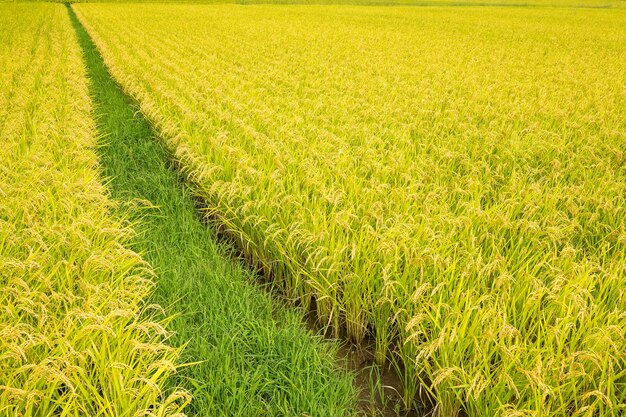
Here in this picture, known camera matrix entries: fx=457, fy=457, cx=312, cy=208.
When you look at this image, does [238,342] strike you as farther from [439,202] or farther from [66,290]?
[439,202]

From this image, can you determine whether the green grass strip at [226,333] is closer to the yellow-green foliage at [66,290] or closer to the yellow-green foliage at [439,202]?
the yellow-green foliage at [66,290]

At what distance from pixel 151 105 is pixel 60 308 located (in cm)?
516

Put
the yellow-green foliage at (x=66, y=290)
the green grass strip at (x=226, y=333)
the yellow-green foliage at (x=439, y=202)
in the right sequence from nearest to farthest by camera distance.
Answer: the yellow-green foliage at (x=66, y=290)
the yellow-green foliage at (x=439, y=202)
the green grass strip at (x=226, y=333)

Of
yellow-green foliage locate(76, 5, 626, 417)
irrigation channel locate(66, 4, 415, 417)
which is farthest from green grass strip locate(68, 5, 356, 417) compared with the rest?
yellow-green foliage locate(76, 5, 626, 417)

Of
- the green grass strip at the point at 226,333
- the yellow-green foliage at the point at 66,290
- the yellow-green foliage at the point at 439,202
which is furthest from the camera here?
the green grass strip at the point at 226,333

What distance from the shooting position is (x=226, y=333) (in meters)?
2.62

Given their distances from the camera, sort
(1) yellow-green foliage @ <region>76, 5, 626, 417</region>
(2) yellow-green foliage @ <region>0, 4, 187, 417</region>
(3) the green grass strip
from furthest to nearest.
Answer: (3) the green grass strip → (1) yellow-green foliage @ <region>76, 5, 626, 417</region> → (2) yellow-green foliage @ <region>0, 4, 187, 417</region>

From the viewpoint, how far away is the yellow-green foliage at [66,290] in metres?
1.85

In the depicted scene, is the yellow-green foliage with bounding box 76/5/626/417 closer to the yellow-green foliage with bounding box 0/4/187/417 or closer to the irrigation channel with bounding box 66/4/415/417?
the irrigation channel with bounding box 66/4/415/417

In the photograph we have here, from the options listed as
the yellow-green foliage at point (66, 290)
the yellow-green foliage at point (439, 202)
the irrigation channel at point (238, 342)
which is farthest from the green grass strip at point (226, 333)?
the yellow-green foliage at point (439, 202)

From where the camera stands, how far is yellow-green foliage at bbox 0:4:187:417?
185cm

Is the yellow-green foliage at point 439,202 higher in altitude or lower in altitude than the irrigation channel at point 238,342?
higher

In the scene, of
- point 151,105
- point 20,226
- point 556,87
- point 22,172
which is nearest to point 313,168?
point 20,226

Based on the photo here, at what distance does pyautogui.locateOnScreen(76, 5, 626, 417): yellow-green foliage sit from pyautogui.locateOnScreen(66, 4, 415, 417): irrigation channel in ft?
0.71
